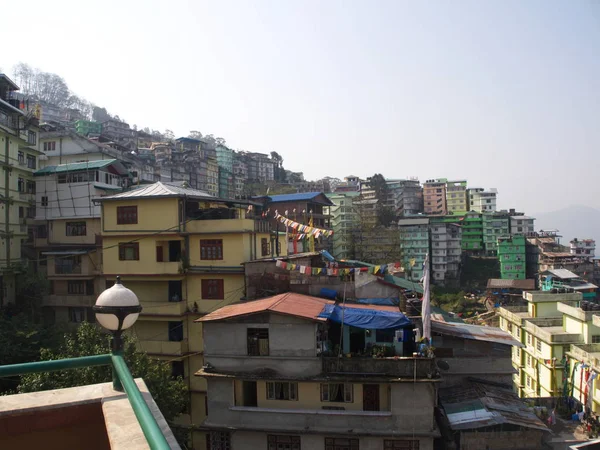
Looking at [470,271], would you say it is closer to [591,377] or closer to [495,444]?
[591,377]

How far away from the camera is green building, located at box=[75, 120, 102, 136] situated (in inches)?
3398

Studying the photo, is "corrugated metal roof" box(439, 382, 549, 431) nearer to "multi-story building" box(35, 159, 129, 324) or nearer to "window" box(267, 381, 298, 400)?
"window" box(267, 381, 298, 400)

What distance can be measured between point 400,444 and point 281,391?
15.6 ft

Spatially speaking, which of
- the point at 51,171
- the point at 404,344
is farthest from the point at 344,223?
the point at 404,344

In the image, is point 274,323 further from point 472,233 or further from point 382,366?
point 472,233

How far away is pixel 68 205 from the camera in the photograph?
32.3 meters

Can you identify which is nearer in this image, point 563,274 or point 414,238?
point 563,274

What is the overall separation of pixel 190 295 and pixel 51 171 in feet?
54.8

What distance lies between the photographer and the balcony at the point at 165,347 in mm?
24719

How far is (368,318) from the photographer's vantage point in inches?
679

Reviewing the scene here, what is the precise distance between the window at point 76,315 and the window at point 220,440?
16.2 meters

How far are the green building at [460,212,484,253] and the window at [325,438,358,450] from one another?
7002cm

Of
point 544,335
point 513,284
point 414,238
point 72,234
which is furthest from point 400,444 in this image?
point 414,238

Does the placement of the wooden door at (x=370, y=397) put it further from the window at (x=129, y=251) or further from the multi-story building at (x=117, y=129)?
the multi-story building at (x=117, y=129)
